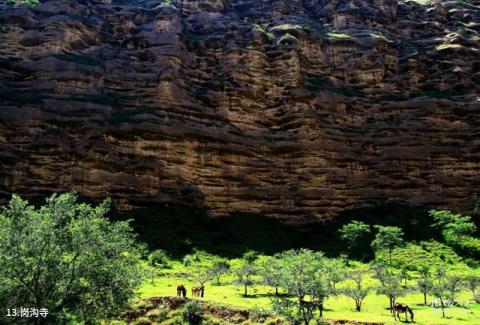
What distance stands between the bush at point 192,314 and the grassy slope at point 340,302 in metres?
1.74

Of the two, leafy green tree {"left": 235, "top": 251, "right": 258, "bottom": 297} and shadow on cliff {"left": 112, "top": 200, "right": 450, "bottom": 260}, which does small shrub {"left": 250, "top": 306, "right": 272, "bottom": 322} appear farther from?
shadow on cliff {"left": 112, "top": 200, "right": 450, "bottom": 260}

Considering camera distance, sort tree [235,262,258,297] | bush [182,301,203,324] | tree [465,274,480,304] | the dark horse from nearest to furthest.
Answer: bush [182,301,203,324], the dark horse, tree [465,274,480,304], tree [235,262,258,297]

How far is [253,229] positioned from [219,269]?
15649mm

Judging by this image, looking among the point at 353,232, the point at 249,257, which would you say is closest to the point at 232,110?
the point at 353,232

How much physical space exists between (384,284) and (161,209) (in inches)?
1181

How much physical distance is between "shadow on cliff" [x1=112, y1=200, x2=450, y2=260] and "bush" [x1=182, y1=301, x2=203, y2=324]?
17838 mm

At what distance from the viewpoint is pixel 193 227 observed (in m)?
51.8

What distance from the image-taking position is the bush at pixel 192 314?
27.2 metres

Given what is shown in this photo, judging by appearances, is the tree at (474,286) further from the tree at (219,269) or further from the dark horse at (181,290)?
the dark horse at (181,290)

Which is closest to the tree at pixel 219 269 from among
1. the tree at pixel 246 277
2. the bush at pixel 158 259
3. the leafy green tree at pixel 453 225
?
the tree at pixel 246 277

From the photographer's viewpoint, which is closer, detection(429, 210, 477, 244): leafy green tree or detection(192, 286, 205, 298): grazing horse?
detection(192, 286, 205, 298): grazing horse

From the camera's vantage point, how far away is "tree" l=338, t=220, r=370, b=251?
49.9m

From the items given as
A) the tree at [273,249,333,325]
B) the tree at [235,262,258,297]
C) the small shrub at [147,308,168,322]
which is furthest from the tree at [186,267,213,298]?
the tree at [273,249,333,325]

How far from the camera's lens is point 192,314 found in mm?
27266
